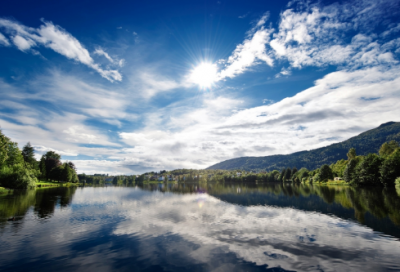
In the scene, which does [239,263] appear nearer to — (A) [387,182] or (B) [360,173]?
(A) [387,182]

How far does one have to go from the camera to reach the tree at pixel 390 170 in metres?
81.8

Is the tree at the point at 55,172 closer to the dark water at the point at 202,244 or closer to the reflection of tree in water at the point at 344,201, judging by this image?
the reflection of tree in water at the point at 344,201

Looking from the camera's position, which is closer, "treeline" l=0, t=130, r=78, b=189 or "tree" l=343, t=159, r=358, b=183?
"treeline" l=0, t=130, r=78, b=189

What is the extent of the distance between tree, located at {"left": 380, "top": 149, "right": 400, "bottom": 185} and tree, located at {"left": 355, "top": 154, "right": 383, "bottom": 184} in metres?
6.20

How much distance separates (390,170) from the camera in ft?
269

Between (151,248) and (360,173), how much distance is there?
11007cm

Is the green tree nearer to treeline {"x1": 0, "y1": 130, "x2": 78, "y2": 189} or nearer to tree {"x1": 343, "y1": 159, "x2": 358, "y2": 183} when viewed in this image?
treeline {"x1": 0, "y1": 130, "x2": 78, "y2": 189}

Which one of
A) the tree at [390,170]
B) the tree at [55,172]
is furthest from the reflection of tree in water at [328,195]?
the tree at [55,172]

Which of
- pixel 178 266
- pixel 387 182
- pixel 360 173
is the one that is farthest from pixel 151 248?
pixel 360 173

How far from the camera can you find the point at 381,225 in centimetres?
2666

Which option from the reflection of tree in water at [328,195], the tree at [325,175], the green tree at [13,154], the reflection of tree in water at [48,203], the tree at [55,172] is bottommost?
the reflection of tree in water at [328,195]

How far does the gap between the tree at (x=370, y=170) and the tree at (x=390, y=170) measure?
620cm

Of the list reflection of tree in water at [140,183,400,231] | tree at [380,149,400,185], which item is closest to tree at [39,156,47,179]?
reflection of tree in water at [140,183,400,231]

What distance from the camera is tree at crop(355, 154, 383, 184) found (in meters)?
92.1
